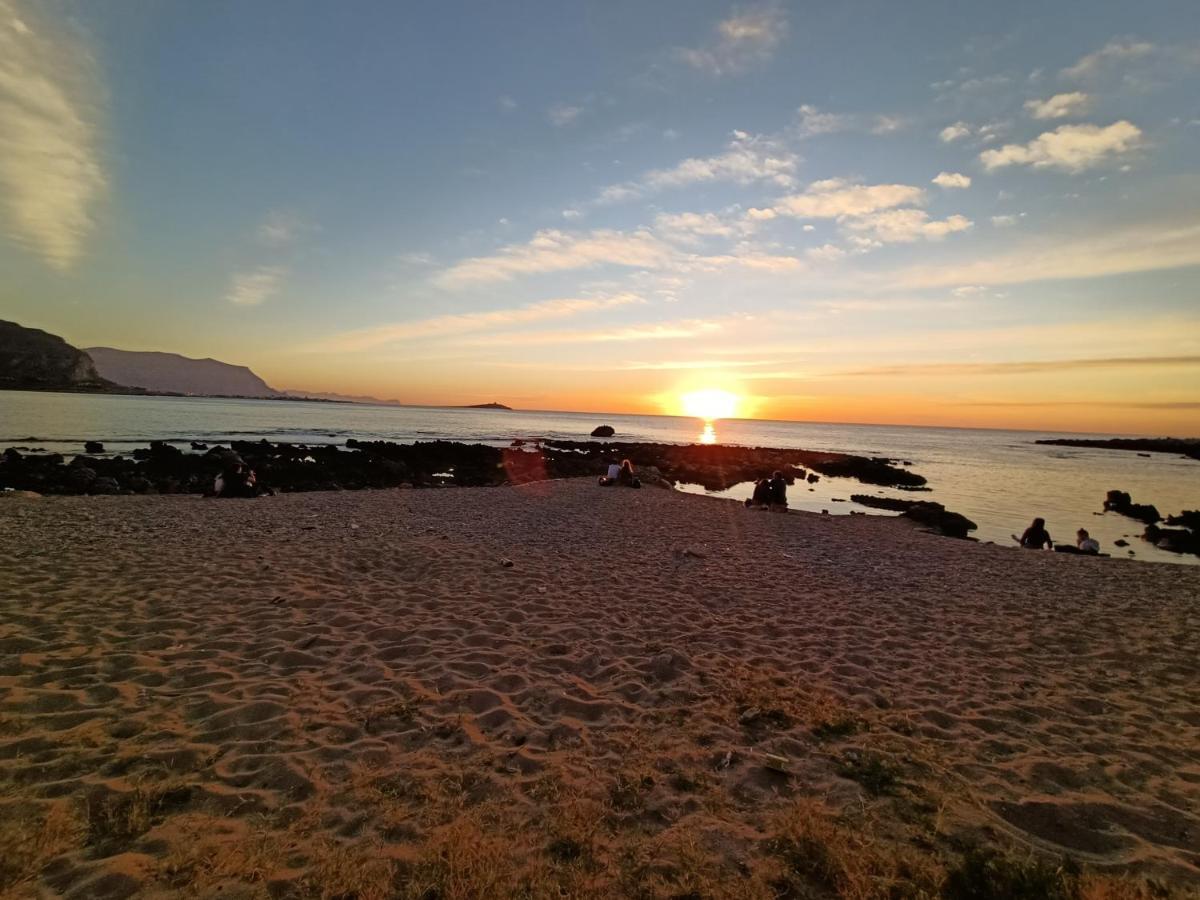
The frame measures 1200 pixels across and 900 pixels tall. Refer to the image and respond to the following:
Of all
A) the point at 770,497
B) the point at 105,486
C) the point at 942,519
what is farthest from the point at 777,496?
the point at 105,486

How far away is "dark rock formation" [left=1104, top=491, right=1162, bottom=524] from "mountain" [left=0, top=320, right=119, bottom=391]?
A: 188548mm

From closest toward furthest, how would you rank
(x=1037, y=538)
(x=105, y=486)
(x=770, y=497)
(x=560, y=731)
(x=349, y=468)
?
1. (x=560, y=731)
2. (x=1037, y=538)
3. (x=105, y=486)
4. (x=770, y=497)
5. (x=349, y=468)

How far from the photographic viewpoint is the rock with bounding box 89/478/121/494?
21.1 metres

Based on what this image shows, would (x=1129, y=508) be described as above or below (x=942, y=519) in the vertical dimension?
below

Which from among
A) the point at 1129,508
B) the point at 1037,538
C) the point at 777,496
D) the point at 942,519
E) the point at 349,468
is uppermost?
the point at 349,468

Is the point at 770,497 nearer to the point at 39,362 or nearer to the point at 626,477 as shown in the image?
the point at 626,477

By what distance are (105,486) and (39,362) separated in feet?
555

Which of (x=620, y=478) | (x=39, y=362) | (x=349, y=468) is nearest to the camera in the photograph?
(x=620, y=478)

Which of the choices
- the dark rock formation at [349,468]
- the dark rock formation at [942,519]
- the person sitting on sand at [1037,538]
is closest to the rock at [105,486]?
the dark rock formation at [349,468]

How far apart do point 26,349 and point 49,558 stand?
187883 millimetres

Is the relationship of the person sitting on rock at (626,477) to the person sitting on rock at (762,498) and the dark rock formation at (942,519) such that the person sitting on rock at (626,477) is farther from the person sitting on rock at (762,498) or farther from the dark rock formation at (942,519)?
the dark rock formation at (942,519)

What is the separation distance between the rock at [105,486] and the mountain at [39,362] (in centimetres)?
15438

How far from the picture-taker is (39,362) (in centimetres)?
13675

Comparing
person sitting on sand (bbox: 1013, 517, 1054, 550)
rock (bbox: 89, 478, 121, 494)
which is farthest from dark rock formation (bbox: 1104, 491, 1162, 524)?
rock (bbox: 89, 478, 121, 494)
